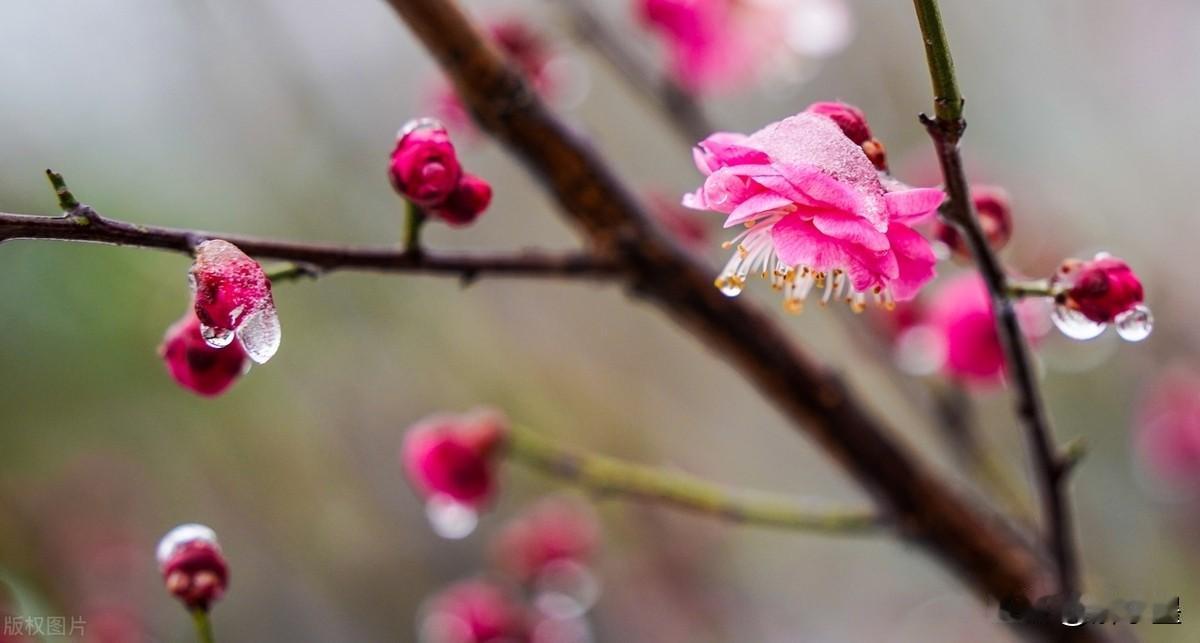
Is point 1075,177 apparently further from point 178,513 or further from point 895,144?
point 178,513

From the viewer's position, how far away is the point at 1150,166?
171 centimetres

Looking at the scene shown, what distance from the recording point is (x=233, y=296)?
358 millimetres

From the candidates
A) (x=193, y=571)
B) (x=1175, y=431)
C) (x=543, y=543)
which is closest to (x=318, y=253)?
(x=193, y=571)

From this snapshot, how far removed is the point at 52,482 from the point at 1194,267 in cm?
185

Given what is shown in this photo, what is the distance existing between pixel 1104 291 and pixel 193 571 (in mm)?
431

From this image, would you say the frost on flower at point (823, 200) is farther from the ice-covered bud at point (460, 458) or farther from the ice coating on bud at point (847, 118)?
the ice-covered bud at point (460, 458)

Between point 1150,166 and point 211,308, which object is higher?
point 1150,166

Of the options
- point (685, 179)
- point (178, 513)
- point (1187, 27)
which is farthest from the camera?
point (685, 179)

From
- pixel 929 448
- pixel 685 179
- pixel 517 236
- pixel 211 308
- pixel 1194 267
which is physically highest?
pixel 685 179

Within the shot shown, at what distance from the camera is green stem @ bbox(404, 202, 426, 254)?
46cm

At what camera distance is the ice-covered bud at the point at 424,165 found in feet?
1.42

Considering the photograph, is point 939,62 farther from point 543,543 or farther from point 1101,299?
point 543,543

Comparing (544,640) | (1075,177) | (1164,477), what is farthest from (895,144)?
(544,640)

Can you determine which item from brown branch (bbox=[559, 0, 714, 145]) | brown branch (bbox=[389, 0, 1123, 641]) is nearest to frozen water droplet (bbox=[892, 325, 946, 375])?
brown branch (bbox=[389, 0, 1123, 641])
